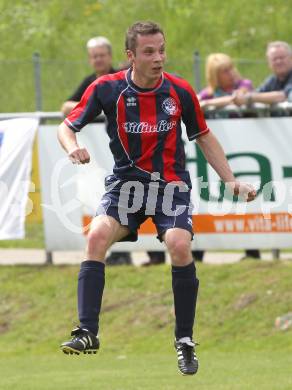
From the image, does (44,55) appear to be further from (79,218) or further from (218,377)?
(218,377)

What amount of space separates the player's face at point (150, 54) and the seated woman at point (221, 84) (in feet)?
16.6

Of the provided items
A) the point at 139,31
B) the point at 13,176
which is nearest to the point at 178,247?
the point at 139,31

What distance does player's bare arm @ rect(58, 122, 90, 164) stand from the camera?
342 inches

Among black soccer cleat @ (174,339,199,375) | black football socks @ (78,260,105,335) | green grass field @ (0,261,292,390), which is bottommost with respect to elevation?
green grass field @ (0,261,292,390)

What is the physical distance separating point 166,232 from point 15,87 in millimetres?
10499

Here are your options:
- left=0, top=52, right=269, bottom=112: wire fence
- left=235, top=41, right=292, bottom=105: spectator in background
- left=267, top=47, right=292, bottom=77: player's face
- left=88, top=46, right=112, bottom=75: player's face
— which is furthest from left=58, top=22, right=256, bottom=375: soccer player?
left=0, top=52, right=269, bottom=112: wire fence

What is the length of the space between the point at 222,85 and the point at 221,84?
22 mm

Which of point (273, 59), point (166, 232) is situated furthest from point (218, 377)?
point (273, 59)

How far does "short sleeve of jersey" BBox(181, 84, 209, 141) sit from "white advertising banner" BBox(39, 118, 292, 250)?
442 centimetres

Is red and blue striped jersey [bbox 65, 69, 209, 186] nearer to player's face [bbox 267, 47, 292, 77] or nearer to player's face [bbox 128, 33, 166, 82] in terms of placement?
player's face [bbox 128, 33, 166, 82]

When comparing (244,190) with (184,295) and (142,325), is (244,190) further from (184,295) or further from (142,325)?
(142,325)

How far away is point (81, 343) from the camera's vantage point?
8781 millimetres

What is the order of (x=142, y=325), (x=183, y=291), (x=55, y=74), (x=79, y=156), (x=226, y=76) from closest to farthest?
1. (x=79, y=156)
2. (x=183, y=291)
3. (x=142, y=325)
4. (x=226, y=76)
5. (x=55, y=74)

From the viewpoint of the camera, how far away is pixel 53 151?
14.8m
